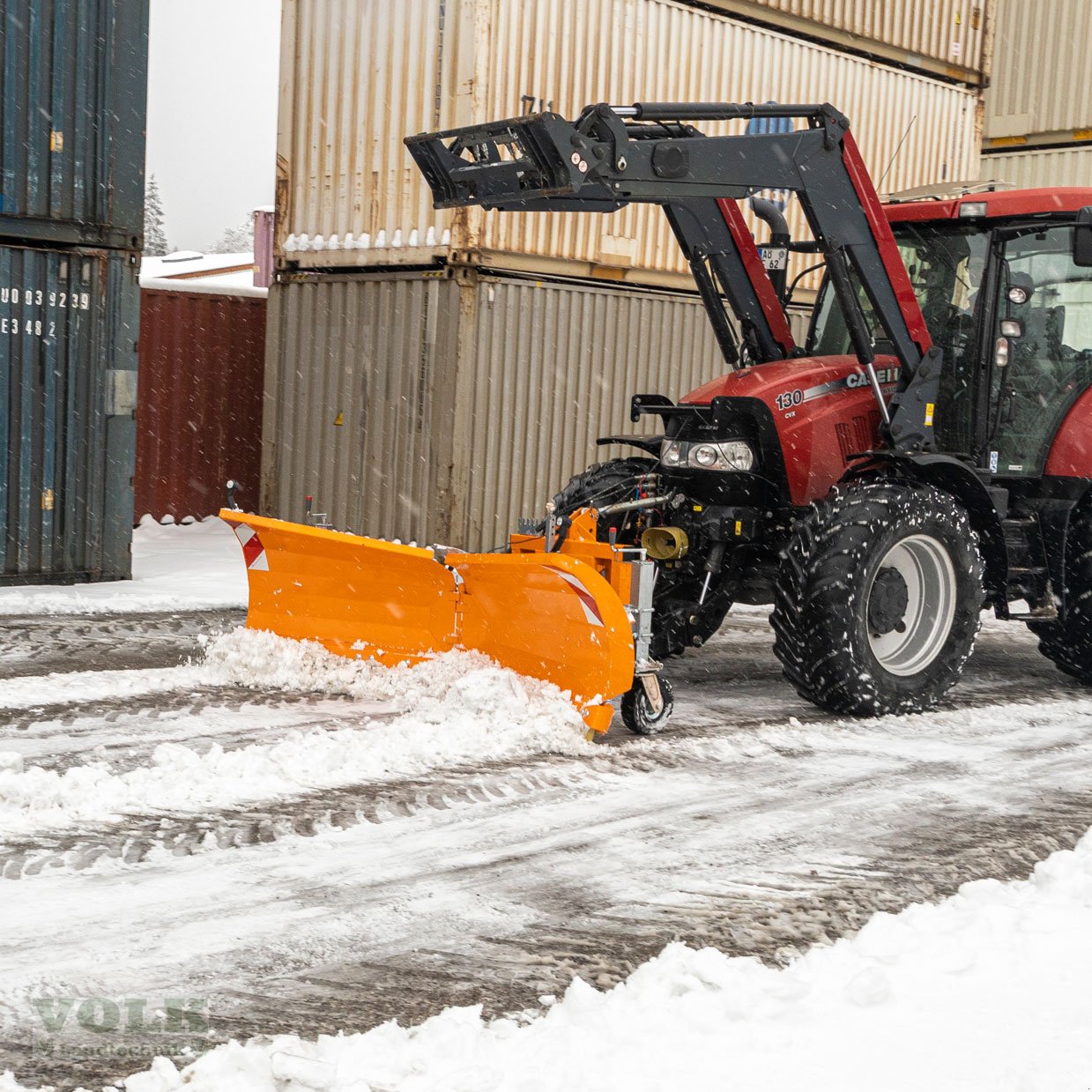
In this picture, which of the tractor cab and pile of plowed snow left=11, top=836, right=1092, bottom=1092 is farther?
the tractor cab

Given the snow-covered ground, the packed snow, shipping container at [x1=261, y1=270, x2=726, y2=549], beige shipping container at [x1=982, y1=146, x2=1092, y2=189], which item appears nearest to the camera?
the snow-covered ground

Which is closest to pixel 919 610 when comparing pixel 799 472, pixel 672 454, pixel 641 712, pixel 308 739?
pixel 799 472

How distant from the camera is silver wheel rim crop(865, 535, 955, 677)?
21.0 feet

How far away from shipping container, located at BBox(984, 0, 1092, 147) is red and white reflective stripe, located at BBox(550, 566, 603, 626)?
39.7ft

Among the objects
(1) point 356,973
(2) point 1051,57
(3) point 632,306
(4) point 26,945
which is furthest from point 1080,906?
(2) point 1051,57

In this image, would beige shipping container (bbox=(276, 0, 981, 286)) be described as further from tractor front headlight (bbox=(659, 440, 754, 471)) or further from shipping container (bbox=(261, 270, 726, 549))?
tractor front headlight (bbox=(659, 440, 754, 471))

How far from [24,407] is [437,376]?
3.01m

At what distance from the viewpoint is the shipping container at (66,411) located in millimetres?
9547

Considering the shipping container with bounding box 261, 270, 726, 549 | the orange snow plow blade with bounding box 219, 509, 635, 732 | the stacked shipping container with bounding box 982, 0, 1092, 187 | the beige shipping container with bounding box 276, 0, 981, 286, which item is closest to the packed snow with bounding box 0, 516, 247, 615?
the shipping container with bounding box 261, 270, 726, 549

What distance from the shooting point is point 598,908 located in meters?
3.79

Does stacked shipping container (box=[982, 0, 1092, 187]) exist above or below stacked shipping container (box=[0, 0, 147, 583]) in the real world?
above

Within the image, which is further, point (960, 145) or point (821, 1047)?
point (960, 145)

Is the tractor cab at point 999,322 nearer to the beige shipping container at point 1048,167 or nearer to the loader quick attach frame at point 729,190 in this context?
the loader quick attach frame at point 729,190

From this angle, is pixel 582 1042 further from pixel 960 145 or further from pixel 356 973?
pixel 960 145
